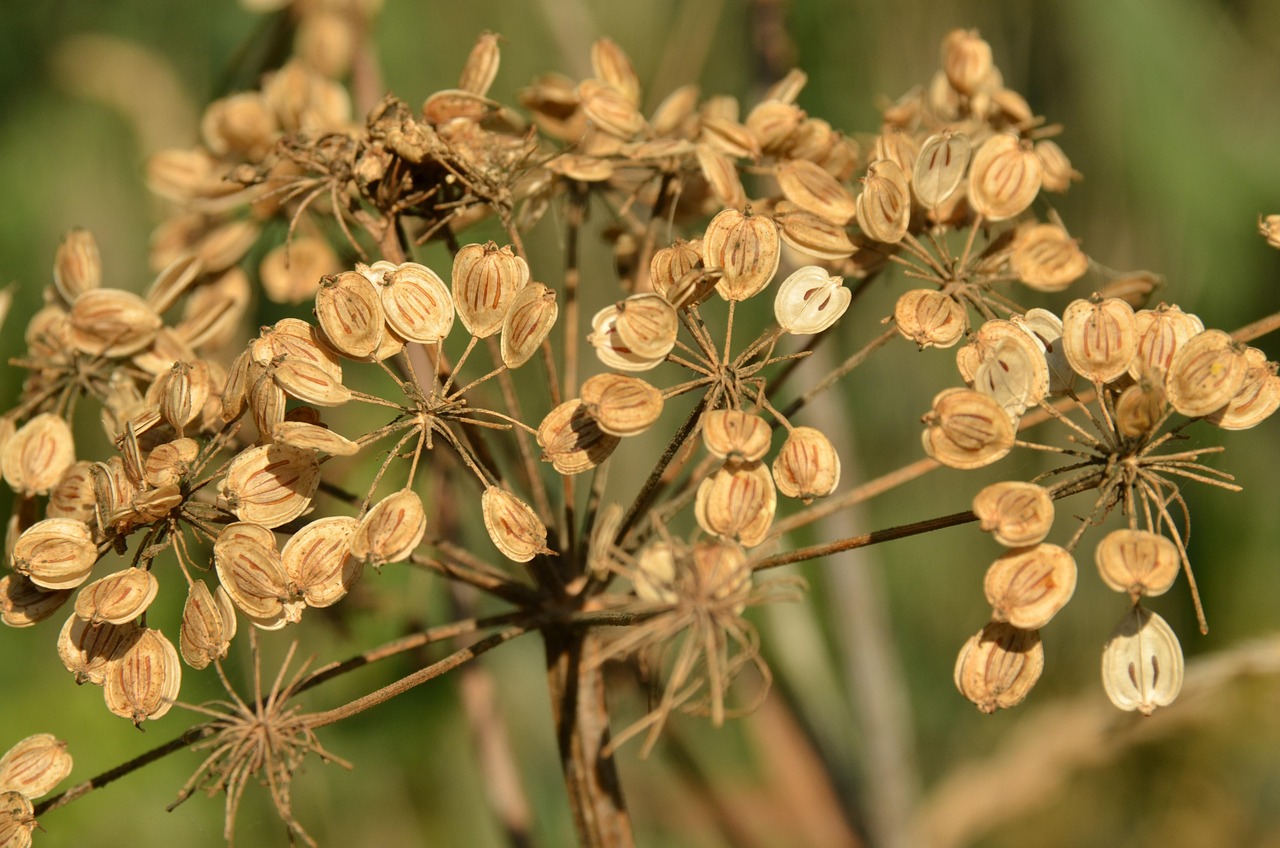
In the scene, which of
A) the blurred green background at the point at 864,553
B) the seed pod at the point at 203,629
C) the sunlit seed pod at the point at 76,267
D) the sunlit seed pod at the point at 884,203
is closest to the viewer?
the seed pod at the point at 203,629

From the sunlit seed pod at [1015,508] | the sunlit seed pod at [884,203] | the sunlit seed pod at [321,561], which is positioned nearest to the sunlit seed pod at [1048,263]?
the sunlit seed pod at [884,203]

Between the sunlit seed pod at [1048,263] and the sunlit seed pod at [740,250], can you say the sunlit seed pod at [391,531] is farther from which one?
the sunlit seed pod at [1048,263]

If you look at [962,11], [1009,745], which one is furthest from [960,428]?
[962,11]

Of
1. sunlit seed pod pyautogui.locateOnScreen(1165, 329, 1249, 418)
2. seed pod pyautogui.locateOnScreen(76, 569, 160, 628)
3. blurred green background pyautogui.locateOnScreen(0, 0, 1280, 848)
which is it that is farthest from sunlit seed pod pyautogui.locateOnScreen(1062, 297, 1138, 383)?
seed pod pyautogui.locateOnScreen(76, 569, 160, 628)

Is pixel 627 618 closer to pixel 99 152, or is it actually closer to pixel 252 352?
pixel 252 352

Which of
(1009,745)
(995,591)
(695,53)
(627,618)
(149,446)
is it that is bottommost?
(1009,745)

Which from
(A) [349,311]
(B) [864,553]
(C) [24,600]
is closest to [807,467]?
(A) [349,311]
